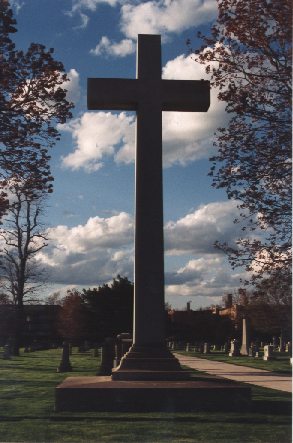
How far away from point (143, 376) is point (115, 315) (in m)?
24.1

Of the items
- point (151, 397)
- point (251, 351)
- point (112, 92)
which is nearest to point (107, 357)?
point (151, 397)

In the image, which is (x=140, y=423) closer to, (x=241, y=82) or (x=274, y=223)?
(x=274, y=223)

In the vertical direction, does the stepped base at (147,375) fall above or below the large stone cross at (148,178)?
below

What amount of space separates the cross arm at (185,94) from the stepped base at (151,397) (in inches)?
199

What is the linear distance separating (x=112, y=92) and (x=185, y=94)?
136 centimetres

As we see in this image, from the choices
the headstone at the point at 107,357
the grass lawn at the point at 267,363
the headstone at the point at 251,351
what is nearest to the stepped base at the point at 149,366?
the headstone at the point at 107,357

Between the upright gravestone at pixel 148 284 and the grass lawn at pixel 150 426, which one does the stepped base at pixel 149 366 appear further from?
the grass lawn at pixel 150 426

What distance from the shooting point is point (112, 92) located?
11.2 m

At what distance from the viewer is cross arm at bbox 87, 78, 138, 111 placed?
11125 millimetres

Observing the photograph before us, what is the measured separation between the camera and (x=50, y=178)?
34.1 ft

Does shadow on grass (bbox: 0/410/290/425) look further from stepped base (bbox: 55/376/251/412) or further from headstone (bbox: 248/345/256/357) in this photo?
headstone (bbox: 248/345/256/357)

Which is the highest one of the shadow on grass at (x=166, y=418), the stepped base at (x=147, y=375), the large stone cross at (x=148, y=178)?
the large stone cross at (x=148, y=178)

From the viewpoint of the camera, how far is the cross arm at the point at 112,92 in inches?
438

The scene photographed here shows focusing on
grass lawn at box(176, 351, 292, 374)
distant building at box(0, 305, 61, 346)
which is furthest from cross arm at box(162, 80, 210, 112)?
distant building at box(0, 305, 61, 346)
